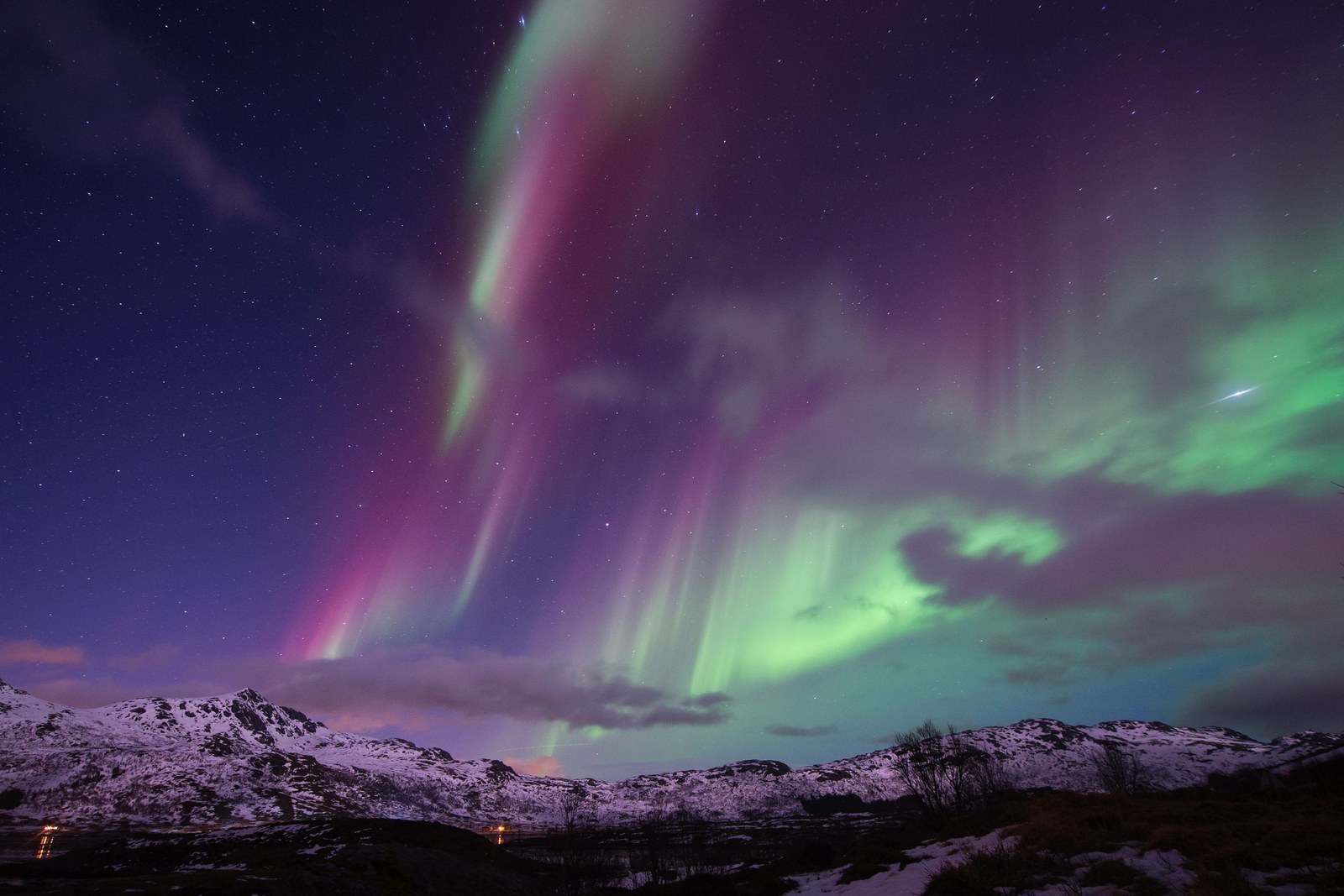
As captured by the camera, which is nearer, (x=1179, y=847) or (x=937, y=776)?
(x=1179, y=847)

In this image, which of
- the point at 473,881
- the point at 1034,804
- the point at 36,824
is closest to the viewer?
the point at 473,881

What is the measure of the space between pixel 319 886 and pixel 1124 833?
2653 cm

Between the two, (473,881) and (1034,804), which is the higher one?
(1034,804)

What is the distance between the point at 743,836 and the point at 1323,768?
5458 inches

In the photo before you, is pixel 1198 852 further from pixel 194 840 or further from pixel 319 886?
pixel 194 840

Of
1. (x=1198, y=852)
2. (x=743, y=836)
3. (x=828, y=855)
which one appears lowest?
(x=743, y=836)

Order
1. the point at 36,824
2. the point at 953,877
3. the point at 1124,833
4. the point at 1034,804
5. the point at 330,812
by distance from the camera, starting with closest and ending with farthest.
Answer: the point at 953,877, the point at 1124,833, the point at 1034,804, the point at 36,824, the point at 330,812

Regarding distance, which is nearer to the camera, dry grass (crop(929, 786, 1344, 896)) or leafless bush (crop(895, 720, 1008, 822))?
dry grass (crop(929, 786, 1344, 896))

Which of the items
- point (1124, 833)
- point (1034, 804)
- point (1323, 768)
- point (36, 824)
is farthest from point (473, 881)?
point (36, 824)

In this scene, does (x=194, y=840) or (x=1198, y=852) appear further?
(x=194, y=840)

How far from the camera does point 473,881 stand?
83.8 feet

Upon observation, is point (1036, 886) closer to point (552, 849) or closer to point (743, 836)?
point (552, 849)

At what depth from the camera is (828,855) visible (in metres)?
46.8

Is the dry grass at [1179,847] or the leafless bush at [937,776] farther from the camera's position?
the leafless bush at [937,776]
